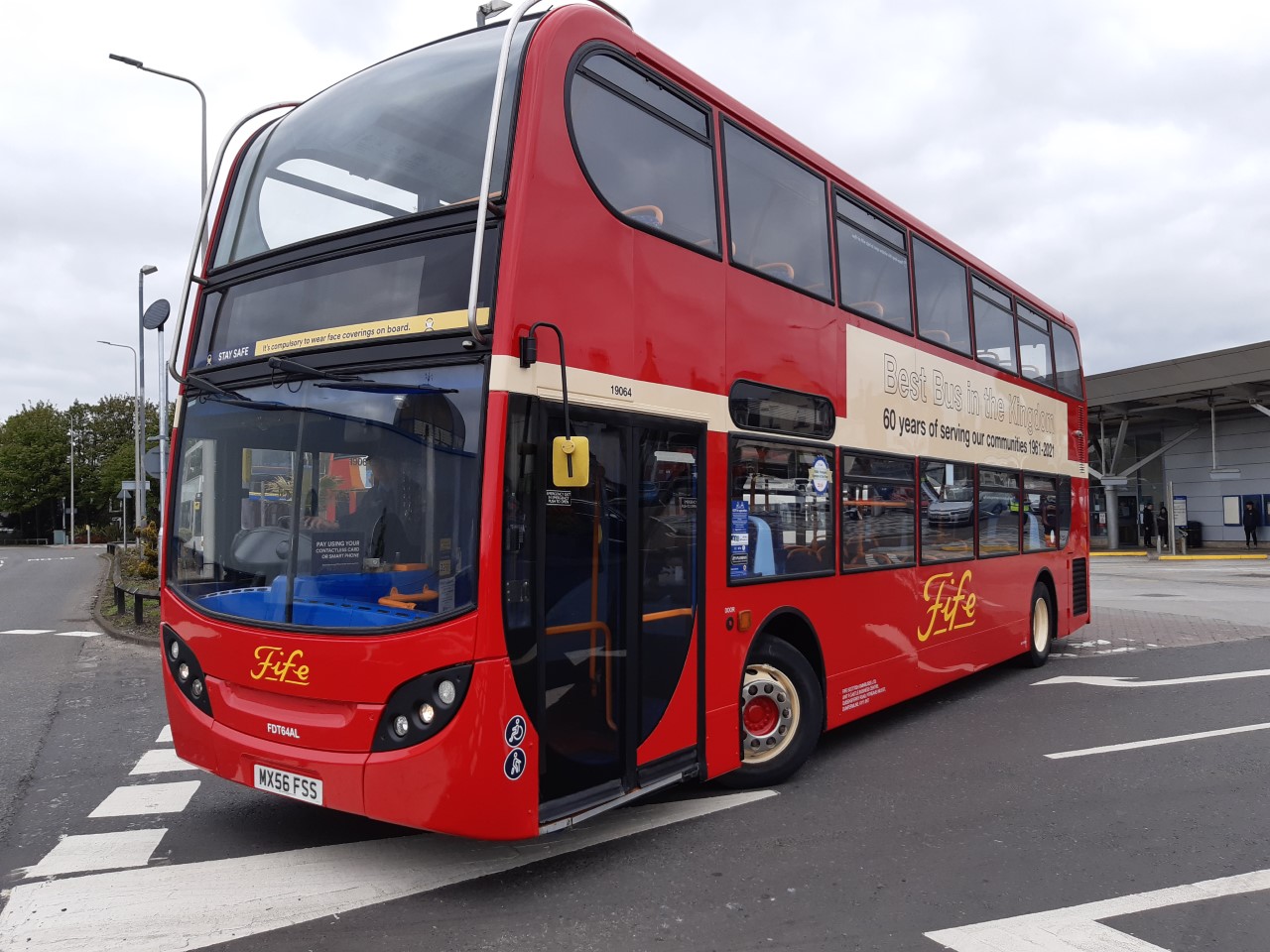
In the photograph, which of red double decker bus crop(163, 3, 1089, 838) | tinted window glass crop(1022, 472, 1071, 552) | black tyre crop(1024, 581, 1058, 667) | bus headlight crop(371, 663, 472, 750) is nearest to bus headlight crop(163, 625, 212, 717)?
red double decker bus crop(163, 3, 1089, 838)

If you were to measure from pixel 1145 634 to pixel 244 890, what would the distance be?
1267 centimetres

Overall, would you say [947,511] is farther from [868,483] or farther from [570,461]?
[570,461]

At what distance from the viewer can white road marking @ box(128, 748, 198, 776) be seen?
652 centimetres

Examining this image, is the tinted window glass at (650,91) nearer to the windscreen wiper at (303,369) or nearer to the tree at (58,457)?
the windscreen wiper at (303,369)

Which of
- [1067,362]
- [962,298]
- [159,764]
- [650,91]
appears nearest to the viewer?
[650,91]

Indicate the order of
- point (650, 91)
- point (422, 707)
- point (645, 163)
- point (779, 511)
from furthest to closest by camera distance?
point (779, 511) → point (650, 91) → point (645, 163) → point (422, 707)

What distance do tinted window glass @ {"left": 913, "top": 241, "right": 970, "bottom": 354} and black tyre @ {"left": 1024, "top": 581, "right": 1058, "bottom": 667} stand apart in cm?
336

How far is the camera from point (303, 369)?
4.45 m

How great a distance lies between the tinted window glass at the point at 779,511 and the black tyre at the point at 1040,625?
5.04m

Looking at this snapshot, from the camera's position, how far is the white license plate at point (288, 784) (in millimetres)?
4223

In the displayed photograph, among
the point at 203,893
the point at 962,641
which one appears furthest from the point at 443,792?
the point at 962,641

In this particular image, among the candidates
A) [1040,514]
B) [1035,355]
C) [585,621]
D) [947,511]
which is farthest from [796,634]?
[1035,355]

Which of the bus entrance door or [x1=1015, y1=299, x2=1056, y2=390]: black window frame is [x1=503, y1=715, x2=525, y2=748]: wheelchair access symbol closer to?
the bus entrance door

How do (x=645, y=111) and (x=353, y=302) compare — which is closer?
(x=353, y=302)
